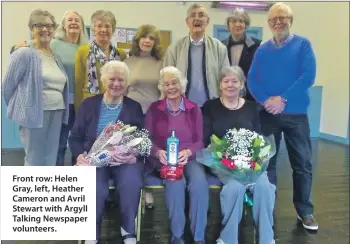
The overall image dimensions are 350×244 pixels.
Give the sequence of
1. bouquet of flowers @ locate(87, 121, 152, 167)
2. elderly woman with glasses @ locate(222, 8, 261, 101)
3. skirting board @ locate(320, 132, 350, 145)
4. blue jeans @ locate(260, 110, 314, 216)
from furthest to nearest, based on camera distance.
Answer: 1. skirting board @ locate(320, 132, 350, 145)
2. elderly woman with glasses @ locate(222, 8, 261, 101)
3. blue jeans @ locate(260, 110, 314, 216)
4. bouquet of flowers @ locate(87, 121, 152, 167)

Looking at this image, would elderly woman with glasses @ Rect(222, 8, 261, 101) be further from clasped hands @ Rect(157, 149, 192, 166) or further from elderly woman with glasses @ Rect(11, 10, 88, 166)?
elderly woman with glasses @ Rect(11, 10, 88, 166)

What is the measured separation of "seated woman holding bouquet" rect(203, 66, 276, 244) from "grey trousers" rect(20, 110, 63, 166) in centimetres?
104

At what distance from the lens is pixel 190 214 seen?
7.08 ft

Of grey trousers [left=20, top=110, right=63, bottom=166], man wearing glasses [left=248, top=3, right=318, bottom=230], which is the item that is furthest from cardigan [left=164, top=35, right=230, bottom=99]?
grey trousers [left=20, top=110, right=63, bottom=166]

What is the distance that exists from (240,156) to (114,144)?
73 cm

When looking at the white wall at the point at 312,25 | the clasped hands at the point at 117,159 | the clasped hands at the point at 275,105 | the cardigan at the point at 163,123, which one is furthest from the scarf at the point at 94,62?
the white wall at the point at 312,25

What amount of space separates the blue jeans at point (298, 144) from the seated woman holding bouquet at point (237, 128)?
205mm

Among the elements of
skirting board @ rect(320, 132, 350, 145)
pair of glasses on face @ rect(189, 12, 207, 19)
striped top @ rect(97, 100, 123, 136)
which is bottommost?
skirting board @ rect(320, 132, 350, 145)

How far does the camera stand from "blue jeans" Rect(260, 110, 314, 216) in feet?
8.21

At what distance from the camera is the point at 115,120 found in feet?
7.42

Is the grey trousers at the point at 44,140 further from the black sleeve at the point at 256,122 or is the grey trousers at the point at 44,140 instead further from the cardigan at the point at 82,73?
the black sleeve at the point at 256,122

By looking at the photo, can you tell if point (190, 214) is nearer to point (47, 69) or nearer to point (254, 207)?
point (254, 207)

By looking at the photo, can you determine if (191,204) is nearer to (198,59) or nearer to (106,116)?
(106,116)

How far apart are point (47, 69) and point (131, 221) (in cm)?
116
